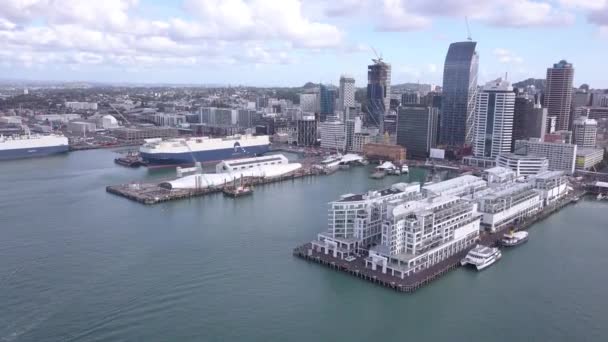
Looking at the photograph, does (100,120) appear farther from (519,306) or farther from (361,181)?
(519,306)

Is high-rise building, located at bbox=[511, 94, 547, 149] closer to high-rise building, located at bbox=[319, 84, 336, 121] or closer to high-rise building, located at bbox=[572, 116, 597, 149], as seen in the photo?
high-rise building, located at bbox=[572, 116, 597, 149]

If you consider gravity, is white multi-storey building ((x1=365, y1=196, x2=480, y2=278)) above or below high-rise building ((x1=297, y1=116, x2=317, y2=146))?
below

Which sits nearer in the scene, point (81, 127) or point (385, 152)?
point (385, 152)

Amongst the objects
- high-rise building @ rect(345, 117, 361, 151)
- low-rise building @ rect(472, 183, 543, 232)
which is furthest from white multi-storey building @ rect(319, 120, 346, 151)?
low-rise building @ rect(472, 183, 543, 232)

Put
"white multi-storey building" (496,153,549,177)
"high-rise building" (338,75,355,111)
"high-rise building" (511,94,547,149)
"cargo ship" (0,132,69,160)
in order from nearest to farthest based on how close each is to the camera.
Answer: "white multi-storey building" (496,153,549,177), "cargo ship" (0,132,69,160), "high-rise building" (511,94,547,149), "high-rise building" (338,75,355,111)

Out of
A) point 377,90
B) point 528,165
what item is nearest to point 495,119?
point 528,165

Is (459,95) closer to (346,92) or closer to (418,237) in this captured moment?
(346,92)

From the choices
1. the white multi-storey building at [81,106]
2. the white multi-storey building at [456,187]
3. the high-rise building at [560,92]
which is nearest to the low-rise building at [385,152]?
the white multi-storey building at [456,187]
